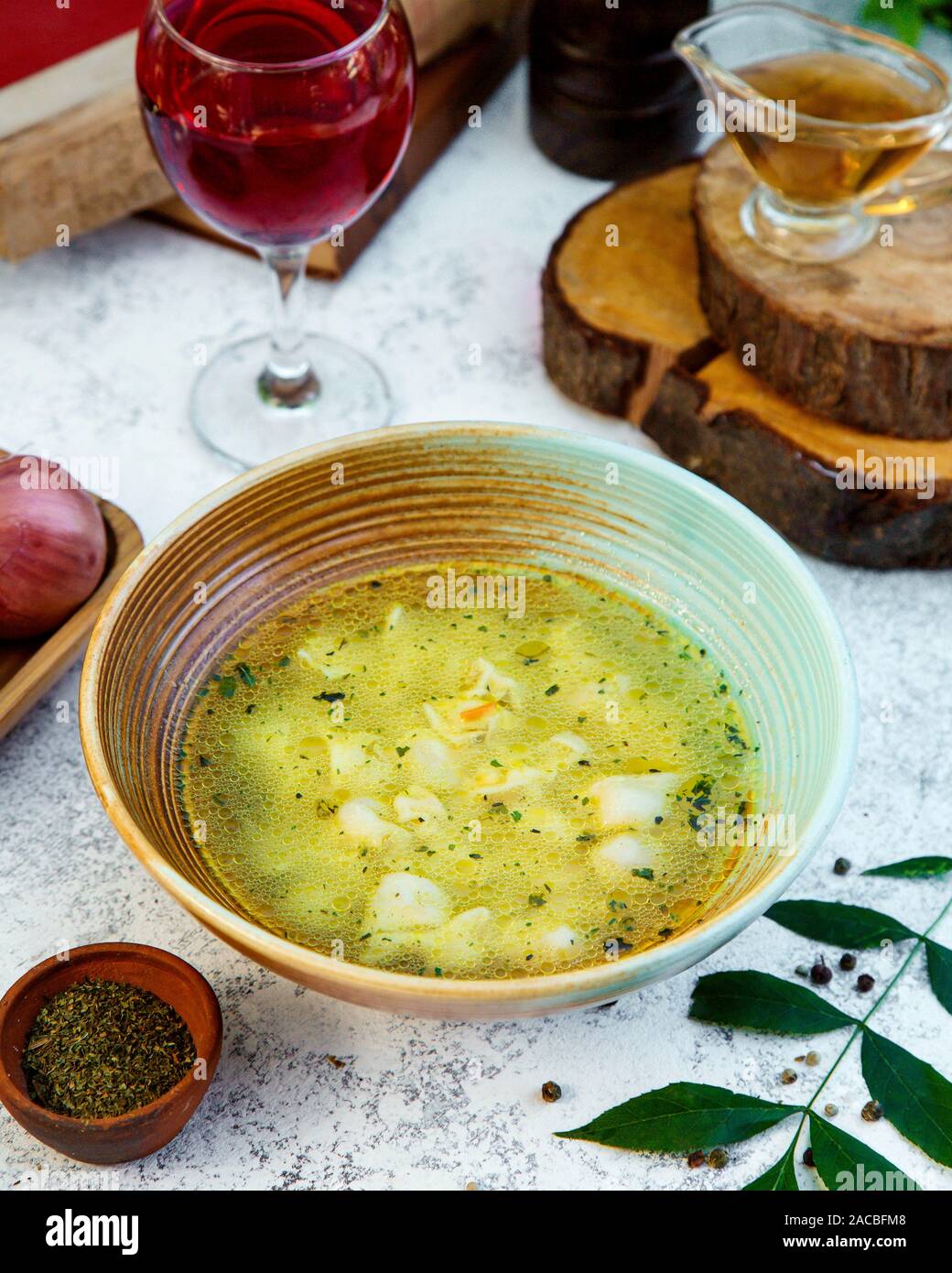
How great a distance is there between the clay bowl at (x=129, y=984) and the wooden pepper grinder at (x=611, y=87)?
123 centimetres

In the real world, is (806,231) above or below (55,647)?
above

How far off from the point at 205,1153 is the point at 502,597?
0.53 meters

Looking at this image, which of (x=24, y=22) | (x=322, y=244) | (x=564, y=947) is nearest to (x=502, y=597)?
(x=564, y=947)

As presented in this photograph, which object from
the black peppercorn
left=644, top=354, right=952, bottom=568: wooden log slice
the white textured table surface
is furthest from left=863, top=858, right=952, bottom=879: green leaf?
left=644, top=354, right=952, bottom=568: wooden log slice

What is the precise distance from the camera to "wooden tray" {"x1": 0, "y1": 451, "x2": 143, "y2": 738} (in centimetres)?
127

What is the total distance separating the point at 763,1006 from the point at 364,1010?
31cm

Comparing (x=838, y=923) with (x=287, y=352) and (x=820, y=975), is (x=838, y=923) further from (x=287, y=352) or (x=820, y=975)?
(x=287, y=352)

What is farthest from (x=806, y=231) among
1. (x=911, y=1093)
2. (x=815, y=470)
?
(x=911, y=1093)

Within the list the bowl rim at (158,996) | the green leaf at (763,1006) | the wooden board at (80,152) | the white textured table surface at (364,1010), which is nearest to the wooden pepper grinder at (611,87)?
the white textured table surface at (364,1010)

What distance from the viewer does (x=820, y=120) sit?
58.7 inches

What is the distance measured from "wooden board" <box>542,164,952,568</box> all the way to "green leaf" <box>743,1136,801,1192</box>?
676 millimetres

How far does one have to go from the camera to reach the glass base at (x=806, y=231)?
5.15 feet

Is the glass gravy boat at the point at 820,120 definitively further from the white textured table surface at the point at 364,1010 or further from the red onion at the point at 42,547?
the red onion at the point at 42,547

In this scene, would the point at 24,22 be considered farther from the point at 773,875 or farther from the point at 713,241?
the point at 773,875
